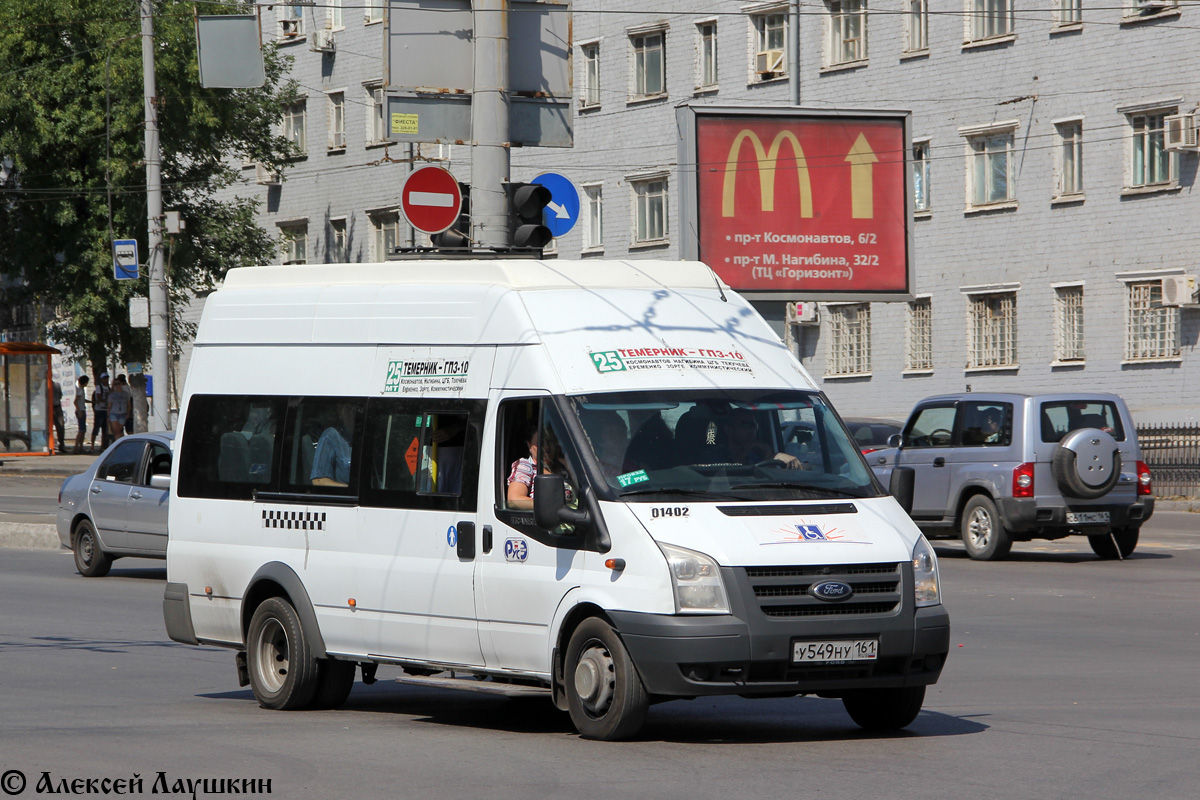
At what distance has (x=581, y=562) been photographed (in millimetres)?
8500

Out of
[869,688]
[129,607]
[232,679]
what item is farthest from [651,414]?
[129,607]

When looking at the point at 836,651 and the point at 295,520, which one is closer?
the point at 836,651

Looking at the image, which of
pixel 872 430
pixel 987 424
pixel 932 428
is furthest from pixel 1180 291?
pixel 987 424

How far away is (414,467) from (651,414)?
133 cm

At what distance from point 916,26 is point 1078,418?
2161 centimetres

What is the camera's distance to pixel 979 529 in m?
20.4

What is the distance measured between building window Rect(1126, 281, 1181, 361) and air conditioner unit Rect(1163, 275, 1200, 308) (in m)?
0.61

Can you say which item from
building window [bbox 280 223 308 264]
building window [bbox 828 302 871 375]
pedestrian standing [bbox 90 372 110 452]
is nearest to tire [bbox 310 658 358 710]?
building window [bbox 828 302 871 375]

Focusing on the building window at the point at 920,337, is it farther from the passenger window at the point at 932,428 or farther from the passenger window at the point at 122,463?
the passenger window at the point at 122,463

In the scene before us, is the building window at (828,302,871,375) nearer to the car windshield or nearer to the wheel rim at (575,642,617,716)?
the car windshield

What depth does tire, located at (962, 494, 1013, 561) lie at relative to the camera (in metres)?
20.1

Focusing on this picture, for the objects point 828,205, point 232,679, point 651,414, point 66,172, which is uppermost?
point 66,172

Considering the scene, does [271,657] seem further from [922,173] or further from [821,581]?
[922,173]

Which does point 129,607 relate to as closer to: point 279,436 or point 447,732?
point 279,436
